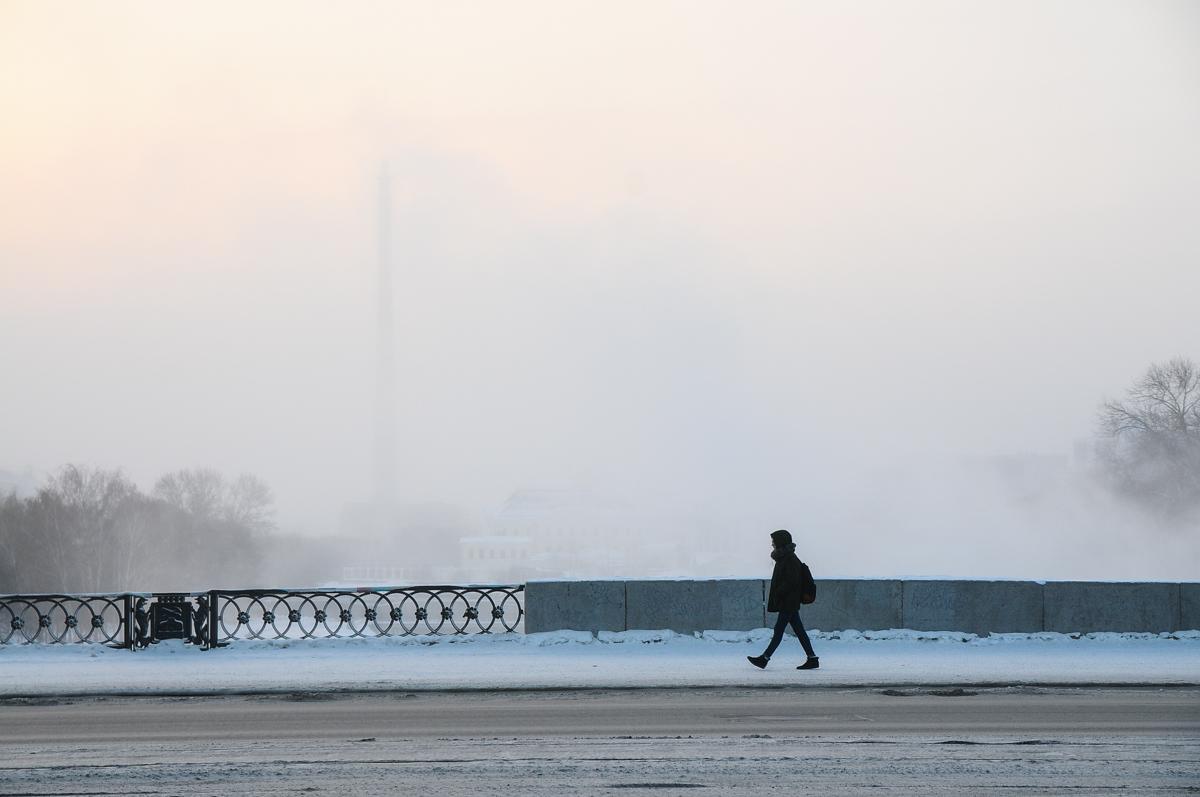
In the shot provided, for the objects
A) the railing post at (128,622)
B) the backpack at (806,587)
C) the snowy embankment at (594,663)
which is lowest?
the snowy embankment at (594,663)

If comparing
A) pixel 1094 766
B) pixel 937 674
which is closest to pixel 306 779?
pixel 1094 766

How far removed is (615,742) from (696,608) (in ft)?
30.6

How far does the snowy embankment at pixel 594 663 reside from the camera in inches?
661

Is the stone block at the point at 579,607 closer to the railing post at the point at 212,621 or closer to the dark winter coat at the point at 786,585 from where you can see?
the dark winter coat at the point at 786,585

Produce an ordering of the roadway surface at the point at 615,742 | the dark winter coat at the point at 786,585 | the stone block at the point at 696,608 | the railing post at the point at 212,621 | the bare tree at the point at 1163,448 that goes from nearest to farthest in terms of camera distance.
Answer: the roadway surface at the point at 615,742, the dark winter coat at the point at 786,585, the railing post at the point at 212,621, the stone block at the point at 696,608, the bare tree at the point at 1163,448

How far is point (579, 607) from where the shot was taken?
21.5 meters

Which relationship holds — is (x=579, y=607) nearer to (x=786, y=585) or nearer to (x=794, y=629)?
(x=786, y=585)

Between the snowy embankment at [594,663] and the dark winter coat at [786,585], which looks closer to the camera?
the snowy embankment at [594,663]

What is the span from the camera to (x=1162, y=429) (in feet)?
309

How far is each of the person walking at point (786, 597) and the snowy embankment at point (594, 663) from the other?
25 centimetres

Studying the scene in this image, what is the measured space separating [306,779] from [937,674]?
31.7 feet

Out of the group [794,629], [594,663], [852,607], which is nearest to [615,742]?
[794,629]

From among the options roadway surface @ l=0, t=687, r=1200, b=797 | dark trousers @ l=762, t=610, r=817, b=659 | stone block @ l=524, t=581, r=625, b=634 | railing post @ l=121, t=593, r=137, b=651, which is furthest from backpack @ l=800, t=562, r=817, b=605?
railing post @ l=121, t=593, r=137, b=651

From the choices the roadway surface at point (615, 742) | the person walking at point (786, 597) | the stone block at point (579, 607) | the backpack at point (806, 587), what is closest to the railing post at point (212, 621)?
the roadway surface at point (615, 742)
